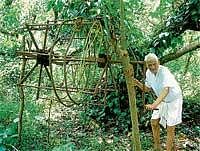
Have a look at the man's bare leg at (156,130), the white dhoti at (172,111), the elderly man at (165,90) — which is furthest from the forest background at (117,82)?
the white dhoti at (172,111)

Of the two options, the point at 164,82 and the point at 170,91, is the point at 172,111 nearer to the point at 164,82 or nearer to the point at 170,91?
the point at 170,91

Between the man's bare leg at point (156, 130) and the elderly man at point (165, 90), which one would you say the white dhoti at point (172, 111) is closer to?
the elderly man at point (165, 90)

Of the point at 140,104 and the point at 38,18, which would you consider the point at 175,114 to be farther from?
the point at 38,18

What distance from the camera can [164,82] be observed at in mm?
5570

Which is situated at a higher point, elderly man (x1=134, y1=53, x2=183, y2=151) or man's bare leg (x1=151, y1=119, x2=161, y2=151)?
elderly man (x1=134, y1=53, x2=183, y2=151)

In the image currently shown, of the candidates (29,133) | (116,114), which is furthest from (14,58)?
(29,133)

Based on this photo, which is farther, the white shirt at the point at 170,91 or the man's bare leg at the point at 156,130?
the man's bare leg at the point at 156,130

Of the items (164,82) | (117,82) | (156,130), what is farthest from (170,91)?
(117,82)

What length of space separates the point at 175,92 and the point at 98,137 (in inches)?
95.6

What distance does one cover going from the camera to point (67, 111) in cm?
973

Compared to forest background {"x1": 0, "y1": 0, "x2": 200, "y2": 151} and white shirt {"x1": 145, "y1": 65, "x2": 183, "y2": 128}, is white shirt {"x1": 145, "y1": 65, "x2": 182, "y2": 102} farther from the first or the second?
forest background {"x1": 0, "y1": 0, "x2": 200, "y2": 151}

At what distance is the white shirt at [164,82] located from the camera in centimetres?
559

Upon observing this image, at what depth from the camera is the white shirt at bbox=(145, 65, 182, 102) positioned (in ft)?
18.3

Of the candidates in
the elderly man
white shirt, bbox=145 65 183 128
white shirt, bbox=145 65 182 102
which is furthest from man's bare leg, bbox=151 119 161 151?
white shirt, bbox=145 65 182 102
